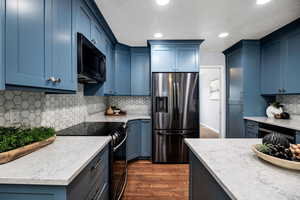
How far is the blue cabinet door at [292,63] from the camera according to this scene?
2320 millimetres

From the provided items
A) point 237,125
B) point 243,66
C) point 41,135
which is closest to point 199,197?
point 41,135

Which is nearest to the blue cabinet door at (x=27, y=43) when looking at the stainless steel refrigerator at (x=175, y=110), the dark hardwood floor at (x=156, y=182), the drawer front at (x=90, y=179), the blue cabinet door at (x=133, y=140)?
the drawer front at (x=90, y=179)

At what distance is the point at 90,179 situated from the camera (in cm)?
103

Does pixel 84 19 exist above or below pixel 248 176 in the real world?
above

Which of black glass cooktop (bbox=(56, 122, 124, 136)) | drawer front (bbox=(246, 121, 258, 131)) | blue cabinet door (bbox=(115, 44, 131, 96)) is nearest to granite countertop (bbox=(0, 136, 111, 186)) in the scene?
black glass cooktop (bbox=(56, 122, 124, 136))

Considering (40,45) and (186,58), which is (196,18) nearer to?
(186,58)

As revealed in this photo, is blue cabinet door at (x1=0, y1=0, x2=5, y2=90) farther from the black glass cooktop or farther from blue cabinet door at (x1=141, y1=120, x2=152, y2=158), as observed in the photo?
blue cabinet door at (x1=141, y1=120, x2=152, y2=158)

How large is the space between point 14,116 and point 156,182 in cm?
201

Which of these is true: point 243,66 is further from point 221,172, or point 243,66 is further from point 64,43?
point 64,43

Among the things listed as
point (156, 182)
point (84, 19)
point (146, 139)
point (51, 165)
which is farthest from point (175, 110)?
point (51, 165)

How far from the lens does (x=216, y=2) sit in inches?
70.1

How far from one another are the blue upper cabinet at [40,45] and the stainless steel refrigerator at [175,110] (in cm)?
178

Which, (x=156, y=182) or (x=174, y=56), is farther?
(x=174, y=56)

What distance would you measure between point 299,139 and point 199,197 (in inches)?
68.6
